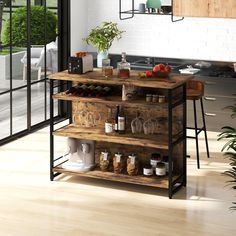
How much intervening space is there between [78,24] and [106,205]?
434cm

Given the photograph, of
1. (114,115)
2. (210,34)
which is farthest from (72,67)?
(210,34)

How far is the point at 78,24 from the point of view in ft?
35.7

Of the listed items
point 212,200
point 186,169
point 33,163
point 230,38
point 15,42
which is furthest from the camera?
point 230,38

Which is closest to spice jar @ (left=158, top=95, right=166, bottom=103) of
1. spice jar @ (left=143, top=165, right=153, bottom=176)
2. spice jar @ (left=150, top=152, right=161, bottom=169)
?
spice jar @ (left=150, top=152, right=161, bottom=169)

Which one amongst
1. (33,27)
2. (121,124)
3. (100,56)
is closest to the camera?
(121,124)

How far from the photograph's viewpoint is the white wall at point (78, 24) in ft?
35.3

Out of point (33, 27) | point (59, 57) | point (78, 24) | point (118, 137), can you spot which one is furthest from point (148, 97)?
point (78, 24)

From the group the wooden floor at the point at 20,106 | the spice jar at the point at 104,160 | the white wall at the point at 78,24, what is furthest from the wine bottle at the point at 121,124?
the white wall at the point at 78,24

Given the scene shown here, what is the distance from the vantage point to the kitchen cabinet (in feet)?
24.3

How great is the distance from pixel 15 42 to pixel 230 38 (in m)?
3.09

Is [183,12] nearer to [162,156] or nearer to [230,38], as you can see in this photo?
[230,38]

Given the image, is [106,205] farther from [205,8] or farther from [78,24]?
[78,24]

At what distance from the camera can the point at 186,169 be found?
7957 millimetres

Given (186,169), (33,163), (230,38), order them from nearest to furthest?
(186,169) → (33,163) → (230,38)
